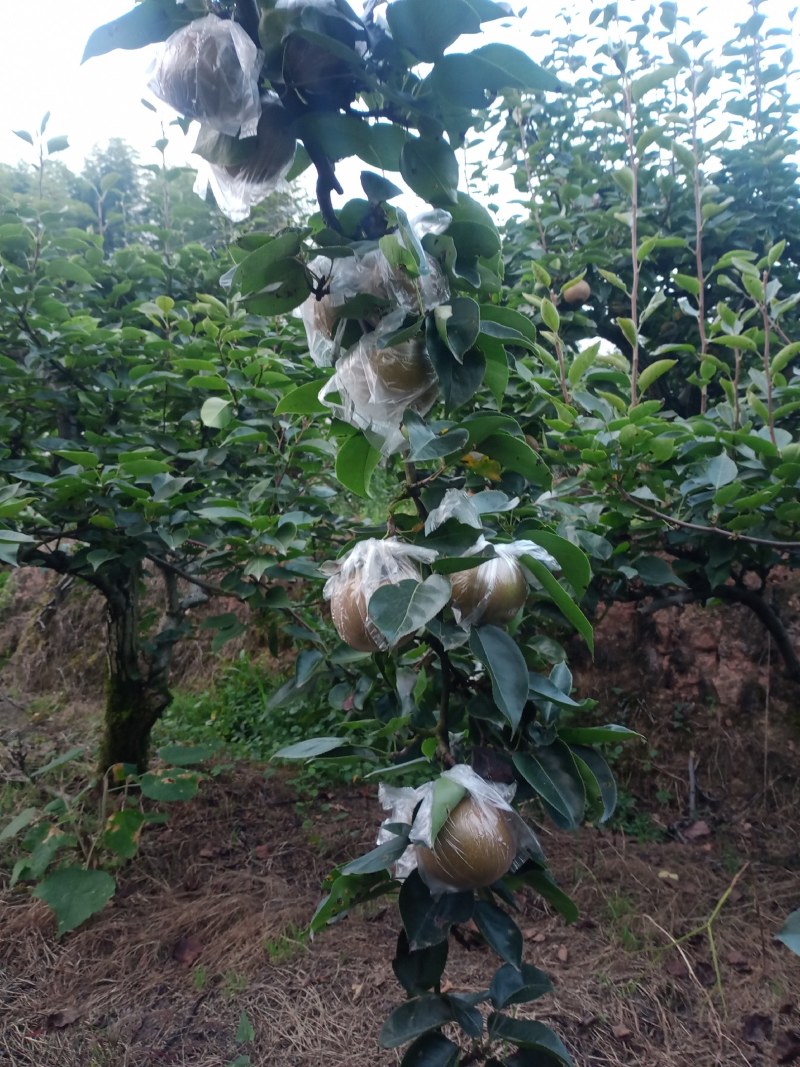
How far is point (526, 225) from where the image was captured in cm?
351

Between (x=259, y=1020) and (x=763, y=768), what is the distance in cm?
204

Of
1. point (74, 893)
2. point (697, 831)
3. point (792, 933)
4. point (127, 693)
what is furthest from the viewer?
point (697, 831)

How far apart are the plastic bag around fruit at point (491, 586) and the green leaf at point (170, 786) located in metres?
1.64

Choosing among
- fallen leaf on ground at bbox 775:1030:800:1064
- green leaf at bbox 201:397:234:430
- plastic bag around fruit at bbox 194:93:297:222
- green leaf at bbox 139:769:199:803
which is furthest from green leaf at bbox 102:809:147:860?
plastic bag around fruit at bbox 194:93:297:222

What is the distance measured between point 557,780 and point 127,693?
2089 mm

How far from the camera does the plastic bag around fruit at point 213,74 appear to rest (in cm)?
65

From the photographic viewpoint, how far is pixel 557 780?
760mm

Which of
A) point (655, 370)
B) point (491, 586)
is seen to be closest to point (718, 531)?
point (655, 370)

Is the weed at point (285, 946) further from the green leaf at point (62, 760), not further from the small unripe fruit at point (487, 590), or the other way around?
the small unripe fruit at point (487, 590)

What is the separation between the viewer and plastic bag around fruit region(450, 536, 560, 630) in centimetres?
75

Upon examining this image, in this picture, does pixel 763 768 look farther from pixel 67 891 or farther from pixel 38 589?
pixel 38 589

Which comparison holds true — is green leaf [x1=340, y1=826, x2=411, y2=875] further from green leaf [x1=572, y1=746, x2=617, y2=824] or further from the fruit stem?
the fruit stem

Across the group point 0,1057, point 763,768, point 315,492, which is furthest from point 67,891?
point 763,768

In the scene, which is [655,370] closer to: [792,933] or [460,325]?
[460,325]
